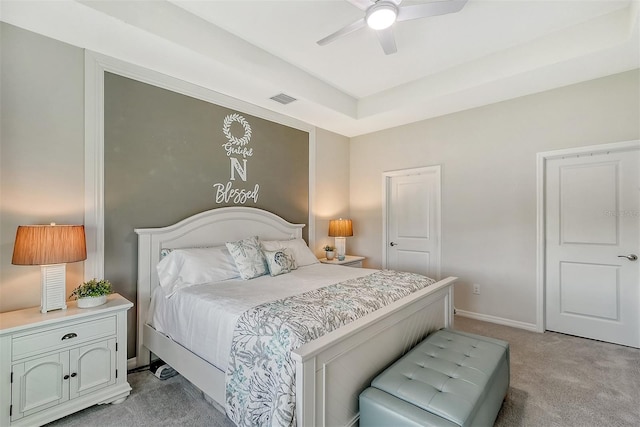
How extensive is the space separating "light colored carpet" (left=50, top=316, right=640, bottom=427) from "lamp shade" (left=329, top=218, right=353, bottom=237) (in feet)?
7.83

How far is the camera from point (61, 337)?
1912 mm

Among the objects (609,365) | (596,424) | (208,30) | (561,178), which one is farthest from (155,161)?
(609,365)

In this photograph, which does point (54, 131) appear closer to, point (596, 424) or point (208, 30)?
point (208, 30)

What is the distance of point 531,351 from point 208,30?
422cm

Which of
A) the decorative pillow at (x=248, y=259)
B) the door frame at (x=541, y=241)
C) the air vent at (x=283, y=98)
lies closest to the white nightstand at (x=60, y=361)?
the decorative pillow at (x=248, y=259)

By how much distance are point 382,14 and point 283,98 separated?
1.71m

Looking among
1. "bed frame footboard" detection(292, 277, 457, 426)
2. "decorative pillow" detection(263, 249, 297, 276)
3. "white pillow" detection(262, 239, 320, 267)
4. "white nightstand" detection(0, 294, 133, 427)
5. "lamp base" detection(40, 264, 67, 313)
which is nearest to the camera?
"bed frame footboard" detection(292, 277, 457, 426)

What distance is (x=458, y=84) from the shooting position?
3.29m

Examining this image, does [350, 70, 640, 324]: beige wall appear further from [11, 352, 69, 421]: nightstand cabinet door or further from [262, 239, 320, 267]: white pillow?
[11, 352, 69, 421]: nightstand cabinet door

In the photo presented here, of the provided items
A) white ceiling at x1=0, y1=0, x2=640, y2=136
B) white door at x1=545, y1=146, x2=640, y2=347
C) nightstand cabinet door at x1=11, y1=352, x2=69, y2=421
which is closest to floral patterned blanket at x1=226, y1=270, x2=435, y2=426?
nightstand cabinet door at x1=11, y1=352, x2=69, y2=421

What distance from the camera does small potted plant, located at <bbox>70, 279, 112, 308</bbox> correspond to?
2.09 m

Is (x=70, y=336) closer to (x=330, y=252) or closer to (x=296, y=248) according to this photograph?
(x=296, y=248)

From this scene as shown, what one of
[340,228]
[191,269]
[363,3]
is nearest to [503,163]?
[340,228]

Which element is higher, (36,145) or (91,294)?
(36,145)
